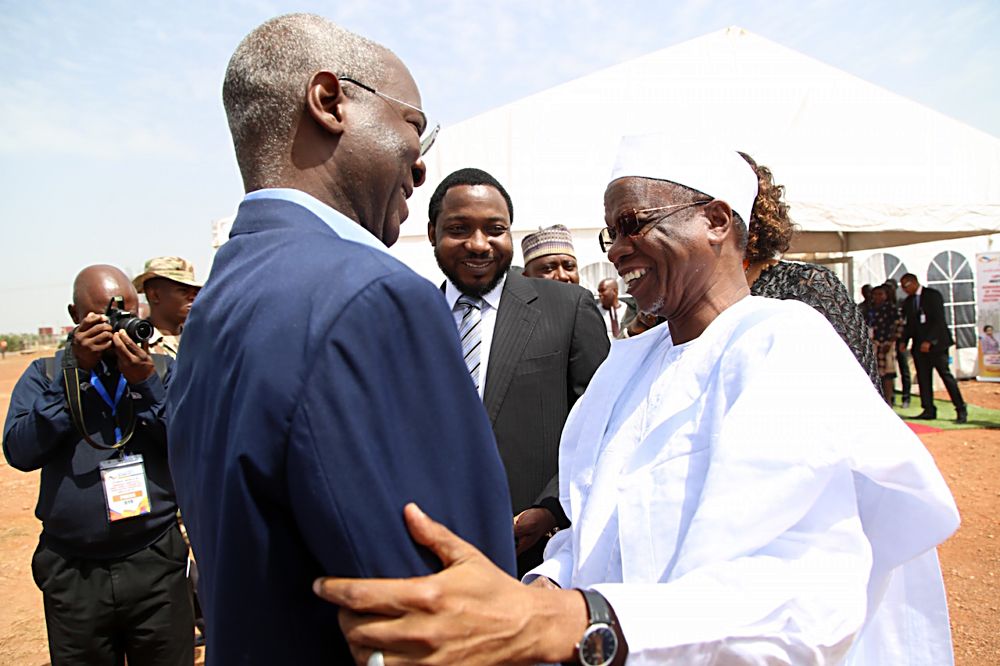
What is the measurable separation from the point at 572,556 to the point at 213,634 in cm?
106

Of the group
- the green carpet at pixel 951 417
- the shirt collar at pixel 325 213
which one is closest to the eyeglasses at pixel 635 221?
the shirt collar at pixel 325 213

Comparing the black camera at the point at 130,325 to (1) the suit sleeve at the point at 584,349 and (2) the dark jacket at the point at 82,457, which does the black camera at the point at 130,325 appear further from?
(1) the suit sleeve at the point at 584,349

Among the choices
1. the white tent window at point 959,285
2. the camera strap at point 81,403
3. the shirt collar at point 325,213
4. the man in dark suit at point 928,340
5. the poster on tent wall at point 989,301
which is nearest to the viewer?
the shirt collar at point 325,213

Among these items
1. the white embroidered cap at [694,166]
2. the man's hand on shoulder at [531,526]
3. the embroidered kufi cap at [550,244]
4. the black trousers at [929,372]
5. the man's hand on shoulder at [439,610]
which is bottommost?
the black trousers at [929,372]

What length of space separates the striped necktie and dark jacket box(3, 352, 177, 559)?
1497mm

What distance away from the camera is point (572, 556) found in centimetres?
177

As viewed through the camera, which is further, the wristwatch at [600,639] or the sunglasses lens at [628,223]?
the sunglasses lens at [628,223]

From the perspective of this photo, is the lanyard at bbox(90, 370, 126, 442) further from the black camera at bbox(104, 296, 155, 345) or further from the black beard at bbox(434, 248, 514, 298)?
the black beard at bbox(434, 248, 514, 298)

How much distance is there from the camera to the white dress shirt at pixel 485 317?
271cm

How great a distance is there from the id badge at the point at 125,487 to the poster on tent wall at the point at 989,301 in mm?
14743

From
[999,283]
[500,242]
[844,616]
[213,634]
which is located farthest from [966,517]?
[999,283]

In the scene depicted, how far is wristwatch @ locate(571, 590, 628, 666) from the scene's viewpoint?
112 cm

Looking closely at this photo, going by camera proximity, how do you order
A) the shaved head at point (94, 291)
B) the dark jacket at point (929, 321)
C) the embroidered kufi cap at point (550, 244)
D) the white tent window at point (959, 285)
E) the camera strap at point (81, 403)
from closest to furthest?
the camera strap at point (81, 403) < the shaved head at point (94, 291) < the embroidered kufi cap at point (550, 244) < the dark jacket at point (929, 321) < the white tent window at point (959, 285)

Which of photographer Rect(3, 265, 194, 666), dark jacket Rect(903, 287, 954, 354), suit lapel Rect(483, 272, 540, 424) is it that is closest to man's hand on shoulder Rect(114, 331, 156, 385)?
photographer Rect(3, 265, 194, 666)
